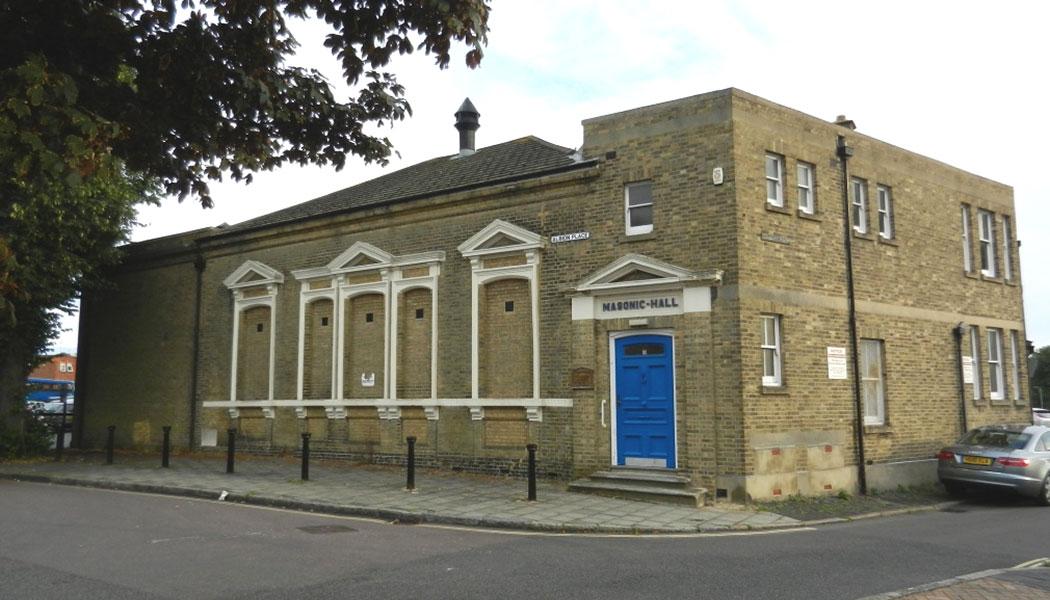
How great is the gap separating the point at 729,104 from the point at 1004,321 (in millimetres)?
10901

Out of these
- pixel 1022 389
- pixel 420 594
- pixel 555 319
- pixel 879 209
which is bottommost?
pixel 420 594

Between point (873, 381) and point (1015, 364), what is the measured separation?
6.46 meters

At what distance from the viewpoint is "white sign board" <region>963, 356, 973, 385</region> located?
18.6 meters

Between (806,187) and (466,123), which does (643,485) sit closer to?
(806,187)

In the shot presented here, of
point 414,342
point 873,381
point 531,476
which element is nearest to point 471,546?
point 531,476

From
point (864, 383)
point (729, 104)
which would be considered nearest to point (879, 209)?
point (864, 383)

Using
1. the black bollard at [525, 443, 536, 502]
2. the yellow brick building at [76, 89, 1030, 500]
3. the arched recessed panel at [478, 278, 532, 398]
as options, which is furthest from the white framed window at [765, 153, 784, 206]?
the black bollard at [525, 443, 536, 502]

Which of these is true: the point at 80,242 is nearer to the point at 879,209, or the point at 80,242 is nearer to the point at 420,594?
the point at 420,594

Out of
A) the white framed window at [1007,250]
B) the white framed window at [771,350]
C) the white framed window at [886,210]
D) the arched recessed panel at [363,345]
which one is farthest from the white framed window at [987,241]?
the arched recessed panel at [363,345]

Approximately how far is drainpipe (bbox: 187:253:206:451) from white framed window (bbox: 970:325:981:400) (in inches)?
742

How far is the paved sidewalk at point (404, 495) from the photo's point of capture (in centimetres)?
1155

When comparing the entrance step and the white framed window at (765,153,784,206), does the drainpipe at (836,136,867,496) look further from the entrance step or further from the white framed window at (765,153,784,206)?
the entrance step

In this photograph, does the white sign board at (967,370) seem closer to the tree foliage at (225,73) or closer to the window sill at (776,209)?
the window sill at (776,209)

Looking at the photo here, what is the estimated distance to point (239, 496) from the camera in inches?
540
